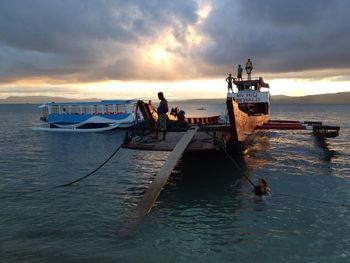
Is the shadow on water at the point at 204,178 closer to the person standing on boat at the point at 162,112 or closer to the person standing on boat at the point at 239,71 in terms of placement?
the person standing on boat at the point at 162,112

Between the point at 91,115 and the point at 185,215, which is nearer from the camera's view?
the point at 185,215

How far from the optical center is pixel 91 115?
4678cm

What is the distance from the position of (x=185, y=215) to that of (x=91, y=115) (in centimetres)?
3824

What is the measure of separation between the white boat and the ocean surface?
85.7 ft

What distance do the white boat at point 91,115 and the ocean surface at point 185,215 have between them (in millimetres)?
26113

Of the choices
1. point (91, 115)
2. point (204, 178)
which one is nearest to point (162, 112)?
point (204, 178)

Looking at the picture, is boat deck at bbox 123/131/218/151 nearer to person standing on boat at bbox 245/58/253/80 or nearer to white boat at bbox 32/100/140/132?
person standing on boat at bbox 245/58/253/80

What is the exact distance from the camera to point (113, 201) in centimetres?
1220

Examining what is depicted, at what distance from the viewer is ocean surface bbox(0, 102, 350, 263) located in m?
8.03

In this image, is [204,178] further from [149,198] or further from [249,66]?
[249,66]

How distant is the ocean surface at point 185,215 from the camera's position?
26.3 feet

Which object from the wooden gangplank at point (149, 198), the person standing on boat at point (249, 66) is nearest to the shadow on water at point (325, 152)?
the person standing on boat at point (249, 66)

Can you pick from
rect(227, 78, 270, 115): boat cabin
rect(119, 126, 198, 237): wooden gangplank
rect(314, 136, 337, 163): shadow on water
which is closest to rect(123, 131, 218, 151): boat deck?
rect(119, 126, 198, 237): wooden gangplank

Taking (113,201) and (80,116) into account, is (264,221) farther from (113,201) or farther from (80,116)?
(80,116)
